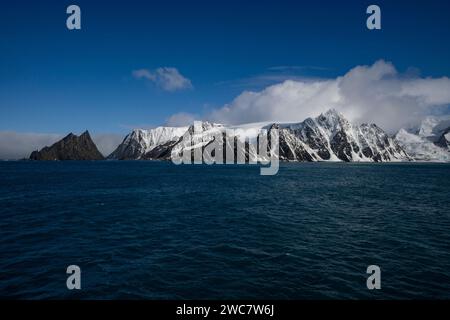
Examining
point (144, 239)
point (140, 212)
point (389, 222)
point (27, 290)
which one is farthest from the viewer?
point (140, 212)

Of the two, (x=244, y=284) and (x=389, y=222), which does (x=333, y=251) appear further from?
(x=389, y=222)

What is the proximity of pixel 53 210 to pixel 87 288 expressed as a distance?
36.9 meters

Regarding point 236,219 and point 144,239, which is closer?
point 144,239

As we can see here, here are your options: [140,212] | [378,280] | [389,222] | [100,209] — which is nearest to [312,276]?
[378,280]

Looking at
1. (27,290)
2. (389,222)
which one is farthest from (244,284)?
(389,222)

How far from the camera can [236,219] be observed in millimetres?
48875

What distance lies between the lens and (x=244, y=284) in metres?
24.5

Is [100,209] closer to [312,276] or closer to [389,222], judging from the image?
[312,276]
